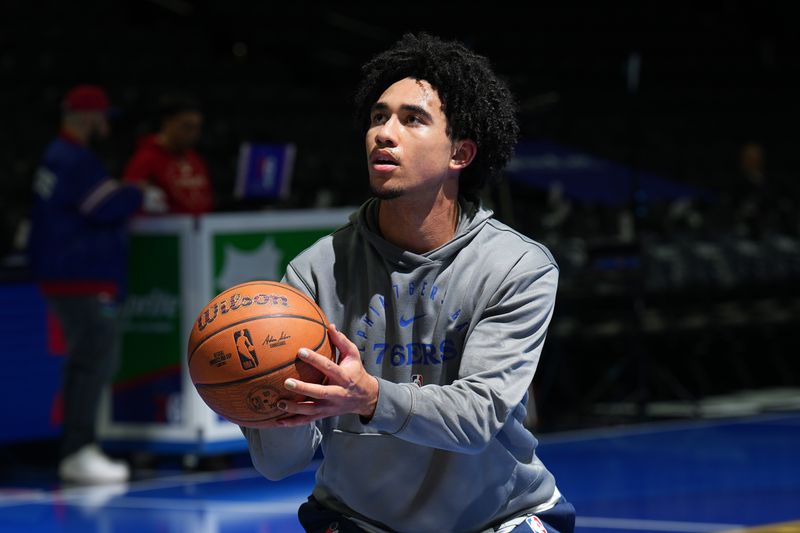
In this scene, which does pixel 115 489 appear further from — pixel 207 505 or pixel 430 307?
pixel 430 307

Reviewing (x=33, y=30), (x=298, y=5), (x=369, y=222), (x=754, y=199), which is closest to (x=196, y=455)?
(x=369, y=222)

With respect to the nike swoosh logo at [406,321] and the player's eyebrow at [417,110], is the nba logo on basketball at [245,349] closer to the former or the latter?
the nike swoosh logo at [406,321]

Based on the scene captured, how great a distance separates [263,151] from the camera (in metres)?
7.45

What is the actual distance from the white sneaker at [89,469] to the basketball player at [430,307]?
4154 millimetres

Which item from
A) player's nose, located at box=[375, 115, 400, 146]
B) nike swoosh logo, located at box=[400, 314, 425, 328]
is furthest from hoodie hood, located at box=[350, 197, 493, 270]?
player's nose, located at box=[375, 115, 400, 146]

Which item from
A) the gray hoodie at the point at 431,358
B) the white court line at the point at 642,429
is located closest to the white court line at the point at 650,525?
the white court line at the point at 642,429

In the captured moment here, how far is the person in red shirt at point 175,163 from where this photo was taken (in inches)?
283

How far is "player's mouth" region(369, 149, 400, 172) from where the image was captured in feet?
8.63

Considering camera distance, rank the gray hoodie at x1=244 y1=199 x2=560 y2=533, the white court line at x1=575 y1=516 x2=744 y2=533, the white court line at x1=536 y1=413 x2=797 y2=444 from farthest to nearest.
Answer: the white court line at x1=536 y1=413 x2=797 y2=444 → the white court line at x1=575 y1=516 x2=744 y2=533 → the gray hoodie at x1=244 y1=199 x2=560 y2=533

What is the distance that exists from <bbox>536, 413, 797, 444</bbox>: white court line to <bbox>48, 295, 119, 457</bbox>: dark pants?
2.56m

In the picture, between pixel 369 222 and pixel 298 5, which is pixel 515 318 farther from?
pixel 298 5

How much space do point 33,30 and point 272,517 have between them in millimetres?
8028

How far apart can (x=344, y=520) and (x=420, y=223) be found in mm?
600

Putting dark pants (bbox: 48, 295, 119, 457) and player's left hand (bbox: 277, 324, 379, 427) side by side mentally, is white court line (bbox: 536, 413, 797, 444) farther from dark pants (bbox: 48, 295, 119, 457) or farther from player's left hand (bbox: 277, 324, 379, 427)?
player's left hand (bbox: 277, 324, 379, 427)
